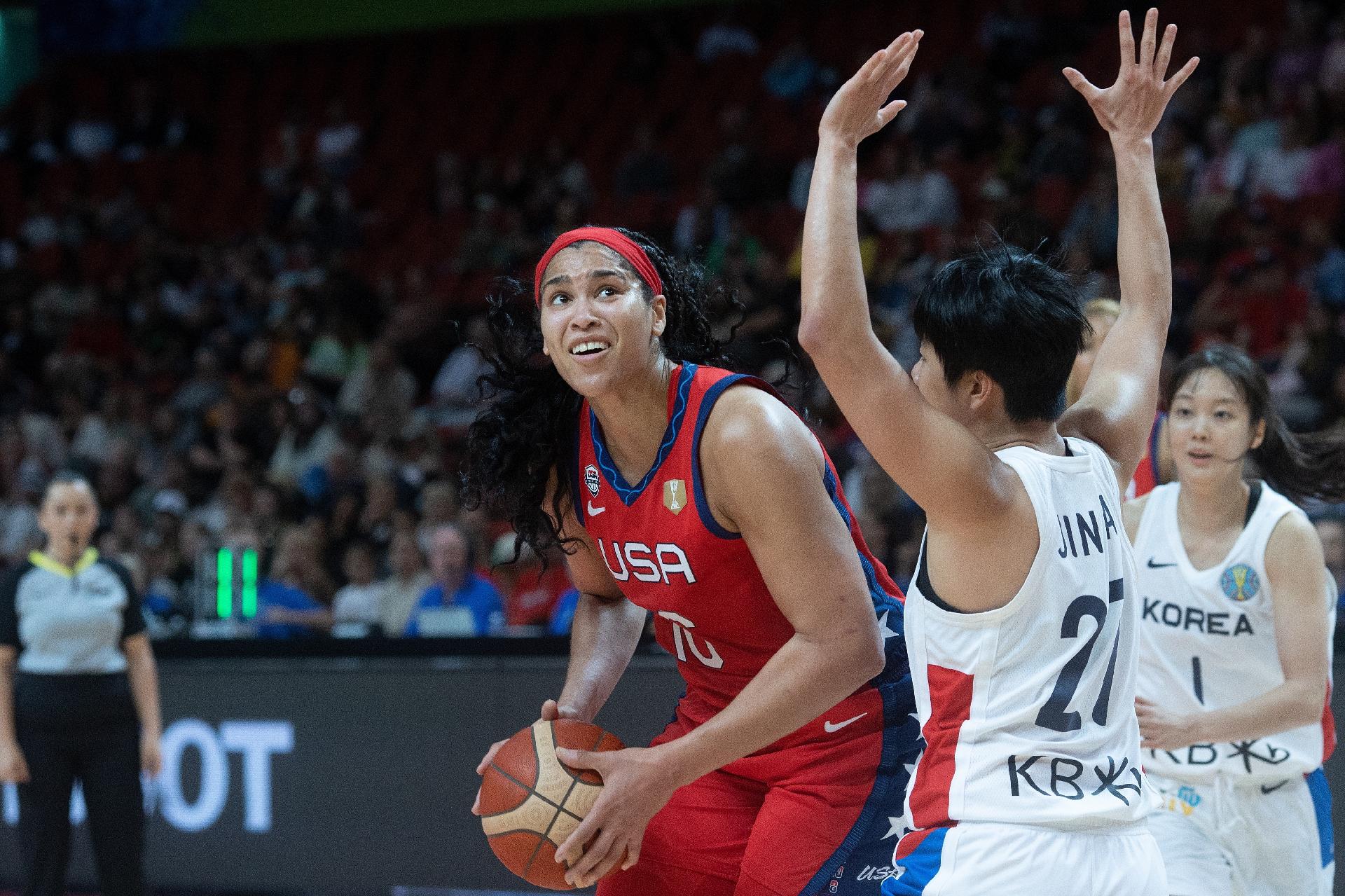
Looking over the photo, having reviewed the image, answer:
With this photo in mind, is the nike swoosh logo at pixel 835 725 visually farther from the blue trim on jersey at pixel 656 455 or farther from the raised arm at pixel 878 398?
the raised arm at pixel 878 398

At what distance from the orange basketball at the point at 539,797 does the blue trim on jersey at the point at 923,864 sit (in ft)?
2.05

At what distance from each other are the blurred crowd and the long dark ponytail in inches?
89.9

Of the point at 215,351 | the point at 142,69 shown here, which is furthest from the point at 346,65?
the point at 215,351

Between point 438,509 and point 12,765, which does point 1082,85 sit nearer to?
point 12,765

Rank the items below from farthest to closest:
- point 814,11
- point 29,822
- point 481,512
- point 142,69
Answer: point 142,69, point 814,11, point 481,512, point 29,822

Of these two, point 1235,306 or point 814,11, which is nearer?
point 1235,306

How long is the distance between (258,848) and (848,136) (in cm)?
523

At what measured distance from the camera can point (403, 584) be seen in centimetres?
737

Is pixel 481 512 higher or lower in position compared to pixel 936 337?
lower

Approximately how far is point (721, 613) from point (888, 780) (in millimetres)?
468

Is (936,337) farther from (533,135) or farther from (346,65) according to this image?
(346,65)

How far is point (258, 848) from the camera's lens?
6449mm

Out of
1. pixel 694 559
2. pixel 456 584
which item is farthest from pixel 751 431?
→ pixel 456 584

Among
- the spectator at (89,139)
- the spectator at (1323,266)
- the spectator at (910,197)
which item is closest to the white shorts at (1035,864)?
the spectator at (1323,266)
